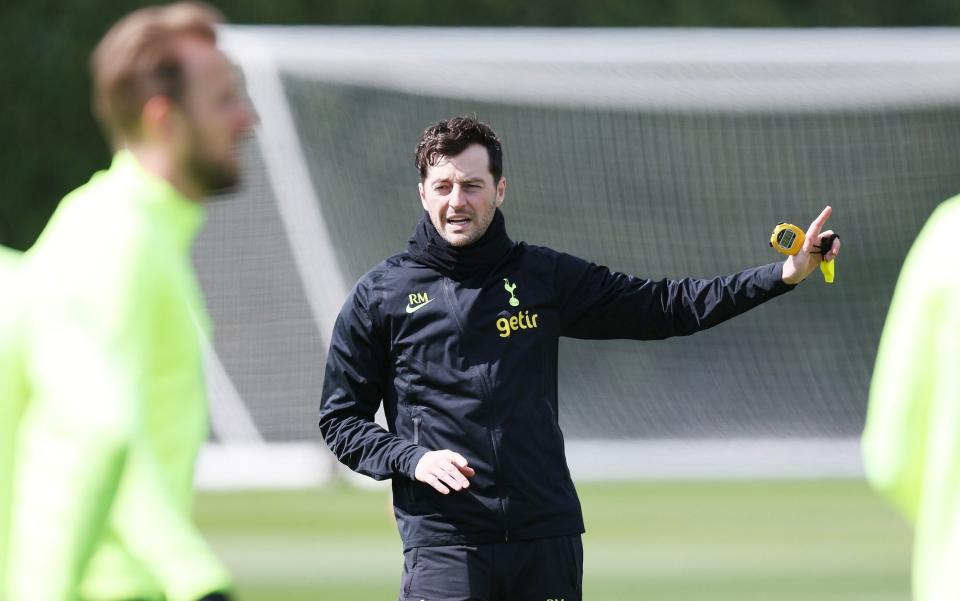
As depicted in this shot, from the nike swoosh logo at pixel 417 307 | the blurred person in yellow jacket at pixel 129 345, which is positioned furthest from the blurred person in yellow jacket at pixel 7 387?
the nike swoosh logo at pixel 417 307

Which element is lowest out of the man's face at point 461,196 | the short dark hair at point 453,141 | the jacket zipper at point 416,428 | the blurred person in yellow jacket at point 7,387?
the blurred person in yellow jacket at point 7,387

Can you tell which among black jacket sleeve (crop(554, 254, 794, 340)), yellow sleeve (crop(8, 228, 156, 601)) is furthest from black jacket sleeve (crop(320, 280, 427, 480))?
yellow sleeve (crop(8, 228, 156, 601))

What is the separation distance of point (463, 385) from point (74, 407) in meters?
2.26

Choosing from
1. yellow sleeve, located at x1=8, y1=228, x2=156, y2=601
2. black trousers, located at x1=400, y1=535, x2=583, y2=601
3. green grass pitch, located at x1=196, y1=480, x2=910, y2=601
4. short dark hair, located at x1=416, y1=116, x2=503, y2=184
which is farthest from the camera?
green grass pitch, located at x1=196, y1=480, x2=910, y2=601

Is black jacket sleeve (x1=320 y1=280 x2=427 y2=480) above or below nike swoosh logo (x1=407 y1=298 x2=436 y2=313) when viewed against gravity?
below

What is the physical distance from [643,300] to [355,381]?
2.83 ft

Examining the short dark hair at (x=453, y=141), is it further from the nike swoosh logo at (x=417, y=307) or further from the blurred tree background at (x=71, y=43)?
the blurred tree background at (x=71, y=43)

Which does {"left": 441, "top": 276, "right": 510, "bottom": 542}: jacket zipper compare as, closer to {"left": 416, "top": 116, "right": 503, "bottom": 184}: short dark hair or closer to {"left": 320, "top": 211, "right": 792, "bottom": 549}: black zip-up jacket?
{"left": 320, "top": 211, "right": 792, "bottom": 549}: black zip-up jacket

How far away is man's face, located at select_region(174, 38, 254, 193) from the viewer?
2.81 metres

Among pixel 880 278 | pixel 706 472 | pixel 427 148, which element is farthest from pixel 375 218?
pixel 427 148

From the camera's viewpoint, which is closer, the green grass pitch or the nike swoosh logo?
the nike swoosh logo

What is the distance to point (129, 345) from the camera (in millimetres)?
2621

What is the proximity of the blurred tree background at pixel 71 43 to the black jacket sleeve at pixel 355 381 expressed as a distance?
19.5m

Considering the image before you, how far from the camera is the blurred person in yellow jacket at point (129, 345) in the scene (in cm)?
259
